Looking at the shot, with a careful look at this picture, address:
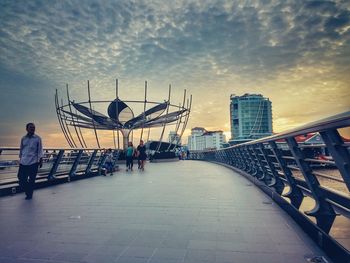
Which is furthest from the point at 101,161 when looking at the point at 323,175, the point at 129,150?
the point at 323,175

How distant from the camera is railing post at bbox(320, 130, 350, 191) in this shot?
238cm

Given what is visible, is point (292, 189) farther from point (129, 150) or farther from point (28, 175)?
point (129, 150)

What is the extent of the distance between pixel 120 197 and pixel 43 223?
2398mm

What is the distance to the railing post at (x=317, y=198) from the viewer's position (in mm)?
3178

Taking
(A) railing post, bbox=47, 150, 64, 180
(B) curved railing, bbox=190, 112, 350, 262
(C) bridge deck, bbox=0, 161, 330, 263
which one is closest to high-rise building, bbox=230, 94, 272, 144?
(A) railing post, bbox=47, 150, 64, 180

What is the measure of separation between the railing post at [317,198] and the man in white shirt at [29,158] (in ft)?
19.6

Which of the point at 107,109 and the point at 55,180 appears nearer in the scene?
the point at 55,180

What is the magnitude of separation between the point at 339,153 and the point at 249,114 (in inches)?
6085

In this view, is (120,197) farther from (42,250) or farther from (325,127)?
(325,127)

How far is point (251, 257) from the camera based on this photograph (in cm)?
282

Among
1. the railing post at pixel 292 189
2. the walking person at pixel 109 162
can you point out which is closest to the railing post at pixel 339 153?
the railing post at pixel 292 189

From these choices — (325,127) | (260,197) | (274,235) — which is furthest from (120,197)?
(325,127)

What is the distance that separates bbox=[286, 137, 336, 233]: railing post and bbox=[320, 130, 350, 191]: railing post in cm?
94

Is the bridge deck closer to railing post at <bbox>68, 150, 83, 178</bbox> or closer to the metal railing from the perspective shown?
the metal railing
